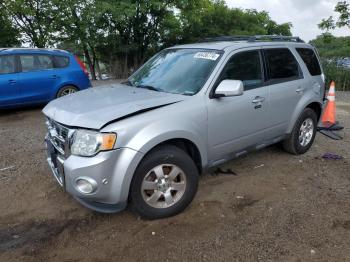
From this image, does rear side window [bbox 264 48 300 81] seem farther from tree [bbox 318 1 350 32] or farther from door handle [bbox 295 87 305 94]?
tree [bbox 318 1 350 32]

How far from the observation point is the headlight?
10.2 feet

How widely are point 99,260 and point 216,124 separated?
186 centimetres

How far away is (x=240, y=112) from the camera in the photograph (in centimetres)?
417

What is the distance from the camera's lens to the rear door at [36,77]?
830cm

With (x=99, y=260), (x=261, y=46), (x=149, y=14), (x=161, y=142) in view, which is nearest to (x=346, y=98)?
(x=261, y=46)

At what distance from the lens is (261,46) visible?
464 cm

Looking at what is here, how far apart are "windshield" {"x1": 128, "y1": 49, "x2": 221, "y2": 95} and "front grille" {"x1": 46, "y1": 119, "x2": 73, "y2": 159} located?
1.21 m

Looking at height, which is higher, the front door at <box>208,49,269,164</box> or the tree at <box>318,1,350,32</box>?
the tree at <box>318,1,350,32</box>

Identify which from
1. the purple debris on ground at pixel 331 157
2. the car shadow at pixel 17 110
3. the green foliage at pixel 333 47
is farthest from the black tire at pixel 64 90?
the green foliage at pixel 333 47

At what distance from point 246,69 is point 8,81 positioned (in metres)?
5.96

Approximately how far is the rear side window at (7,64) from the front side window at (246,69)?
19.8 ft

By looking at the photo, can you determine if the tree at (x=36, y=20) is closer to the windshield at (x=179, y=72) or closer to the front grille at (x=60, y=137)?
the windshield at (x=179, y=72)

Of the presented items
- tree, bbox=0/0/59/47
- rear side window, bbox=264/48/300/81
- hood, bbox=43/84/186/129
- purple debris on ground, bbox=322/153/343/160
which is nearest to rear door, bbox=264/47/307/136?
rear side window, bbox=264/48/300/81

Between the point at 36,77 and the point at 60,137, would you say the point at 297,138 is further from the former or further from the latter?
the point at 36,77
